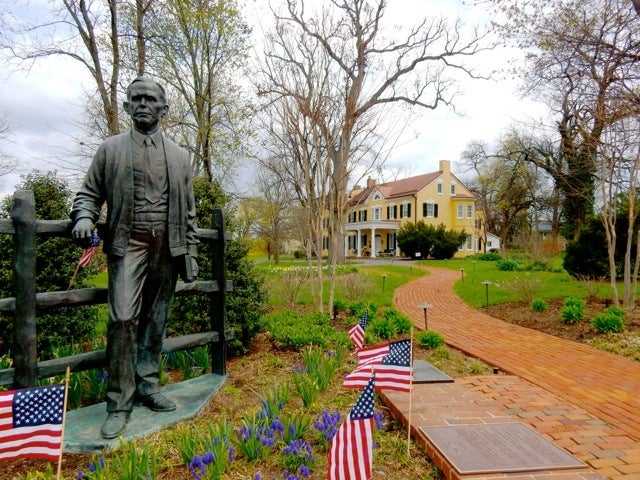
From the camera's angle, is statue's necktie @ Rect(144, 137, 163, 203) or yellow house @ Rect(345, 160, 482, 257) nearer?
statue's necktie @ Rect(144, 137, 163, 203)

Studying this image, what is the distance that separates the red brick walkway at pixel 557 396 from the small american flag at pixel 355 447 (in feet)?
3.68

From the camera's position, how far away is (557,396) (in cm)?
441

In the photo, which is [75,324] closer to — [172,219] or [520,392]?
[172,219]

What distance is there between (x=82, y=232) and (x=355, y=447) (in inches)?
91.2

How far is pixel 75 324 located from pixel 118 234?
12.6 feet

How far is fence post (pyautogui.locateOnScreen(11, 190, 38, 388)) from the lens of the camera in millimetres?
3076

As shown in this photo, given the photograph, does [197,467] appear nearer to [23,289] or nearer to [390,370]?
[390,370]

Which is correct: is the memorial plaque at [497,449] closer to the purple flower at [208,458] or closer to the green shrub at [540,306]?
the purple flower at [208,458]

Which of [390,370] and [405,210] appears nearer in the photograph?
[390,370]

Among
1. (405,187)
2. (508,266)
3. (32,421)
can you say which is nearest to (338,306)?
(32,421)

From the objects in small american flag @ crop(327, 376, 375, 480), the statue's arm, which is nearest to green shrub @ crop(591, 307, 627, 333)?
small american flag @ crop(327, 376, 375, 480)

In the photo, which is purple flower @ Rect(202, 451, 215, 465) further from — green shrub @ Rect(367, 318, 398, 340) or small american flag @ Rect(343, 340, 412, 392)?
green shrub @ Rect(367, 318, 398, 340)

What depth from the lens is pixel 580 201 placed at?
2439cm

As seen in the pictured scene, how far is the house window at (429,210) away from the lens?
40812 mm
